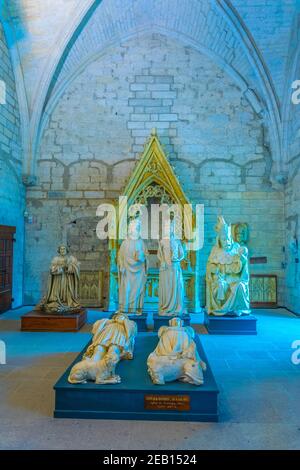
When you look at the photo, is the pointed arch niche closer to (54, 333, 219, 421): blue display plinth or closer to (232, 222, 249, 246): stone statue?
(232, 222, 249, 246): stone statue

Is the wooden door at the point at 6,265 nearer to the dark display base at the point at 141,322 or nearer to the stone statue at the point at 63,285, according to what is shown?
the stone statue at the point at 63,285

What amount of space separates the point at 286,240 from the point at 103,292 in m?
5.20

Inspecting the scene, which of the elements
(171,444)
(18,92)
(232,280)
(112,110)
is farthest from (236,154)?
(171,444)

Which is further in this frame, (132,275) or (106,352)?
(132,275)

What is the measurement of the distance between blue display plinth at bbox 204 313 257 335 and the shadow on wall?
8241 millimetres

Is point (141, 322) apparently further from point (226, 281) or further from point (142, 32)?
point (142, 32)

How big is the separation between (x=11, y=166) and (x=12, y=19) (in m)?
3.54

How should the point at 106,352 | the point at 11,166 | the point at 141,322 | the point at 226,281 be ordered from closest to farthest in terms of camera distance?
the point at 106,352 < the point at 141,322 < the point at 226,281 < the point at 11,166

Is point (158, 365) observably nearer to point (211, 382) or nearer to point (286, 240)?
point (211, 382)

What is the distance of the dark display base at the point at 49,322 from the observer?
22.7 ft

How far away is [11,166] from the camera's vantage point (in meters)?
9.36

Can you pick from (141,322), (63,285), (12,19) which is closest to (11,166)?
(12,19)

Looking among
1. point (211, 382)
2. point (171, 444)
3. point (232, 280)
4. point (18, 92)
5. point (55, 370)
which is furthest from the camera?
point (18, 92)

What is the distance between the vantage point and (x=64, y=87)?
10.2 metres
